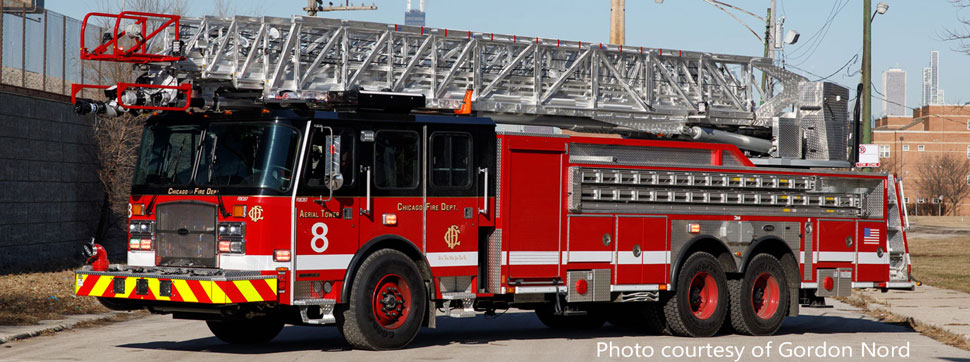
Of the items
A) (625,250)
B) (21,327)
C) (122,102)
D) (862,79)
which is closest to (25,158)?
(21,327)

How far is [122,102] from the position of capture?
11.8m

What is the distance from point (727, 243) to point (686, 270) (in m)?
0.81

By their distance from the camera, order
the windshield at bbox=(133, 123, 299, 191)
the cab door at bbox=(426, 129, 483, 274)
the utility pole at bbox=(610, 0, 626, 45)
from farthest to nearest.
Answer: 1. the utility pole at bbox=(610, 0, 626, 45)
2. the cab door at bbox=(426, 129, 483, 274)
3. the windshield at bbox=(133, 123, 299, 191)

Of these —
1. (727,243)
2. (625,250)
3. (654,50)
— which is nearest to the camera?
(625,250)

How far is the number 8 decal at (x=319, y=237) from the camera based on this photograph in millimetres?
11688

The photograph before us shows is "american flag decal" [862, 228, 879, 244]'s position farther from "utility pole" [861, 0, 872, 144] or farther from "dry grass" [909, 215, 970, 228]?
"dry grass" [909, 215, 970, 228]

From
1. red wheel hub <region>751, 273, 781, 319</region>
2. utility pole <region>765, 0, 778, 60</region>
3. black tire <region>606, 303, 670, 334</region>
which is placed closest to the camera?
black tire <region>606, 303, 670, 334</region>

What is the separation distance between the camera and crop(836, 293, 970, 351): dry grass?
1510 cm

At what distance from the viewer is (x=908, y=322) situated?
706 inches

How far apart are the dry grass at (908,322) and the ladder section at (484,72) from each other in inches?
151

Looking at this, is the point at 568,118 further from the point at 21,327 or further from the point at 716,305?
the point at 21,327

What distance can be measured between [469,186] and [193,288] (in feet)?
11.1

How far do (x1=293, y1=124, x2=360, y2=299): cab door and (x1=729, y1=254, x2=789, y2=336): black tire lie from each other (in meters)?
5.90

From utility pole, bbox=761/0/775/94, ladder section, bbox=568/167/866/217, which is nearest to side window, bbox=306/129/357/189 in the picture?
ladder section, bbox=568/167/866/217
